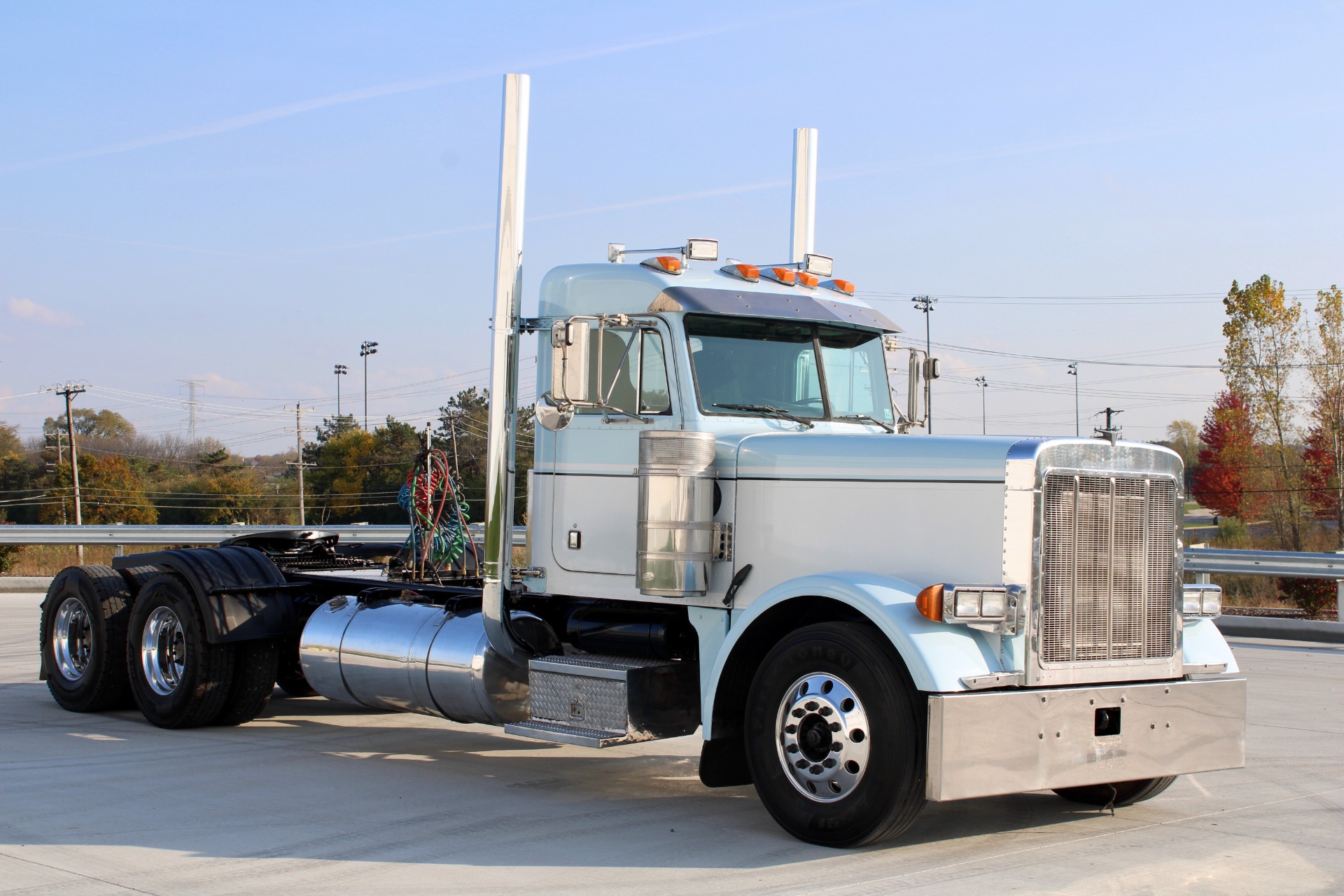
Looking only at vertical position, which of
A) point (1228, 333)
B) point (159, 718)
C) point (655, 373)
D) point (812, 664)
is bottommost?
point (159, 718)

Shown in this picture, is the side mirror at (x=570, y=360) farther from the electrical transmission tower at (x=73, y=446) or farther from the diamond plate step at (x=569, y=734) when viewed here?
the electrical transmission tower at (x=73, y=446)

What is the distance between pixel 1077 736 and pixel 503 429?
3.75 meters

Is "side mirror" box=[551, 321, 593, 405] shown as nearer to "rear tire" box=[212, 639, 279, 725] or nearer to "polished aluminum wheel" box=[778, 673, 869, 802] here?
"polished aluminum wheel" box=[778, 673, 869, 802]

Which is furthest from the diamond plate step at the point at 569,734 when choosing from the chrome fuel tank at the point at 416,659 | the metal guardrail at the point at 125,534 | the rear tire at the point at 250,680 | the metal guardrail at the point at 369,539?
the metal guardrail at the point at 125,534

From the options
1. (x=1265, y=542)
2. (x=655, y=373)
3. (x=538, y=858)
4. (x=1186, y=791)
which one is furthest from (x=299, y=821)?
(x=1265, y=542)

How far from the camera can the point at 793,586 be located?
629 centimetres

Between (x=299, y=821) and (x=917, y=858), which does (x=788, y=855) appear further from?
(x=299, y=821)

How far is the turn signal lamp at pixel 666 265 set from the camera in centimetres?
747

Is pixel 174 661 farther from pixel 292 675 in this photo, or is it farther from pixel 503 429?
pixel 503 429

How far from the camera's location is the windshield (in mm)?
7270

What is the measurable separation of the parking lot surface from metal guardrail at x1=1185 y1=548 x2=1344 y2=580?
8105 millimetres

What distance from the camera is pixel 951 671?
5.74 m

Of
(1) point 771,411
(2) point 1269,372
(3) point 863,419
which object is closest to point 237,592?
(1) point 771,411

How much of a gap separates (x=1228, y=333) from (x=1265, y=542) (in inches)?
278
